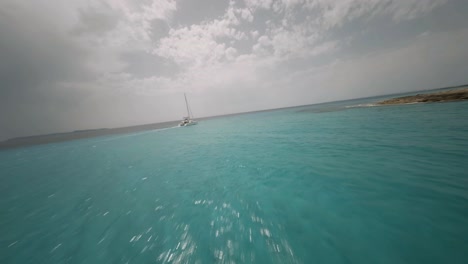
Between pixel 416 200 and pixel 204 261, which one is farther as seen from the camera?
pixel 416 200

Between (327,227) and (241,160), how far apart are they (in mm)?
8627

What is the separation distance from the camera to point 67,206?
28.0ft

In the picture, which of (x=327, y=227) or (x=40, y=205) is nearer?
(x=327, y=227)

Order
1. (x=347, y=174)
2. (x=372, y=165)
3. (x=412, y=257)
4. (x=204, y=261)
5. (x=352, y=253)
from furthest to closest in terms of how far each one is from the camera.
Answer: (x=372, y=165) → (x=347, y=174) → (x=204, y=261) → (x=352, y=253) → (x=412, y=257)

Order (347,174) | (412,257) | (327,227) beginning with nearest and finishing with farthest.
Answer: (412,257)
(327,227)
(347,174)

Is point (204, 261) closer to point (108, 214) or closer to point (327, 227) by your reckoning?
point (327, 227)

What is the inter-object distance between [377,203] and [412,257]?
2.24 m

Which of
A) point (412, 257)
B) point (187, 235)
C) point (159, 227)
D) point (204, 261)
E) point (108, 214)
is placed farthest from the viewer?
point (108, 214)

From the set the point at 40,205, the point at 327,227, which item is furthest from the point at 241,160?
the point at 40,205

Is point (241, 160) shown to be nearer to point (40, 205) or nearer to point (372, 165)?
point (372, 165)

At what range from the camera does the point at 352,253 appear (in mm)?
4008

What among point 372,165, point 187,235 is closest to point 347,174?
point 372,165

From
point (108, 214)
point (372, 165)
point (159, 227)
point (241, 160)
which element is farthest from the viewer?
point (241, 160)

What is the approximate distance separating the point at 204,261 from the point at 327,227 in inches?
162
